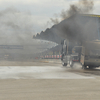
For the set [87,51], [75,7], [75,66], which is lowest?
[75,66]

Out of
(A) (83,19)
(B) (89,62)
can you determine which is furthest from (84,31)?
(B) (89,62)

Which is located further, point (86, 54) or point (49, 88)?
point (86, 54)

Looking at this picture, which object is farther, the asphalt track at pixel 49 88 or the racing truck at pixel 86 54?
the racing truck at pixel 86 54

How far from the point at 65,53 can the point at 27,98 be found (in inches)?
808

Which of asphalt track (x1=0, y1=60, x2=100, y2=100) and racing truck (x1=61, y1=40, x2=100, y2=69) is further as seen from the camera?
racing truck (x1=61, y1=40, x2=100, y2=69)

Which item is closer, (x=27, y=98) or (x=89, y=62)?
(x=27, y=98)

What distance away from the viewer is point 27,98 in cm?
759

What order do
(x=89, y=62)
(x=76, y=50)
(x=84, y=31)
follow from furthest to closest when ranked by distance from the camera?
(x=84, y=31) < (x=76, y=50) < (x=89, y=62)

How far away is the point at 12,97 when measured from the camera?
777 cm

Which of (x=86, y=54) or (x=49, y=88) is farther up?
(x=86, y=54)

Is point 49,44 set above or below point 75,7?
below

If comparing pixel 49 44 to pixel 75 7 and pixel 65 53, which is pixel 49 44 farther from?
pixel 65 53

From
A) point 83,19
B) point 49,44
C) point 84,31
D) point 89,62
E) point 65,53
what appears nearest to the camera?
point 89,62

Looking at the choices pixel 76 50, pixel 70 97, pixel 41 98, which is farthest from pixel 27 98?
pixel 76 50
